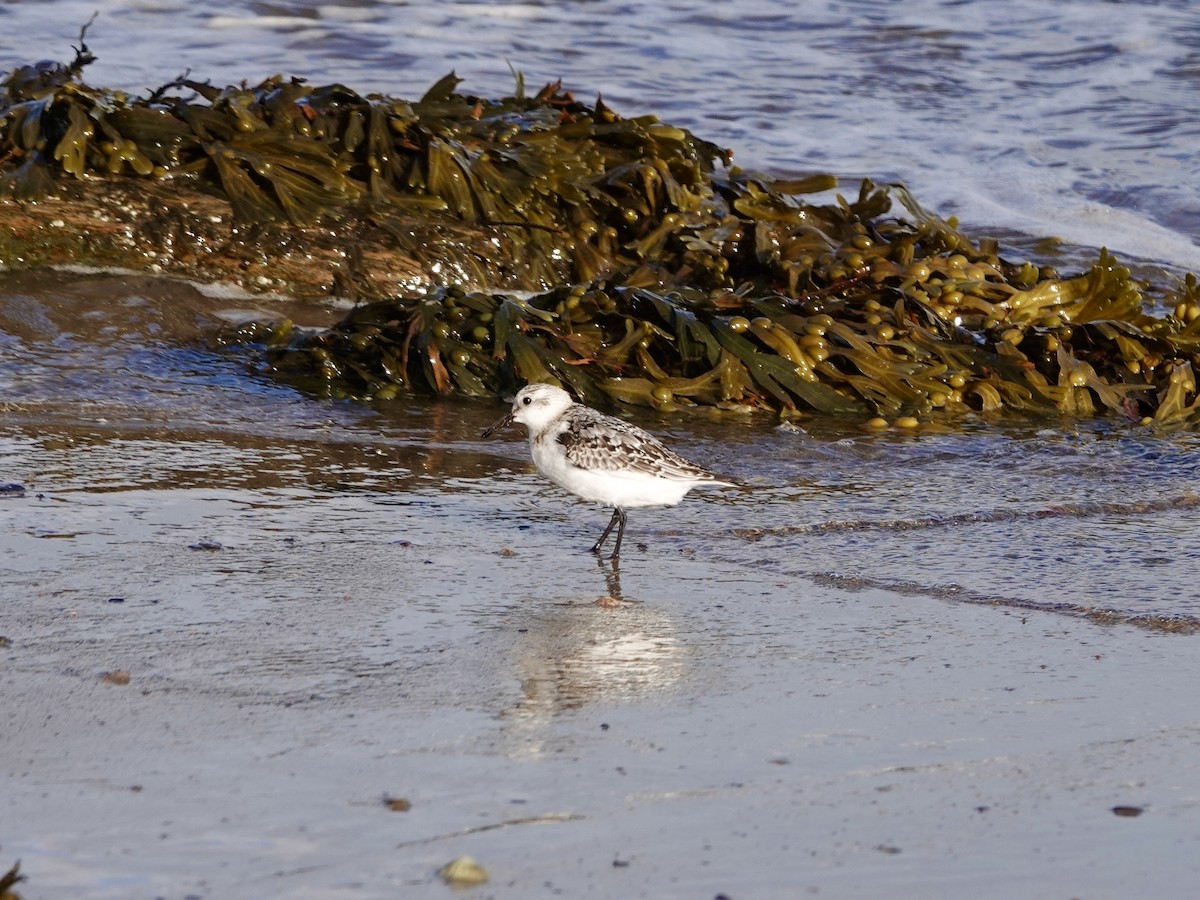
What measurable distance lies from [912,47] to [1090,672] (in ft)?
40.2

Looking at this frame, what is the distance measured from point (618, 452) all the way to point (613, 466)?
0.22ft

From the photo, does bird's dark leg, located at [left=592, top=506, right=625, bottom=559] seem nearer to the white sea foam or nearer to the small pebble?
the small pebble

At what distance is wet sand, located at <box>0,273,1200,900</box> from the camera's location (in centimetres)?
244

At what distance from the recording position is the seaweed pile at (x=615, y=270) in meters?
6.10

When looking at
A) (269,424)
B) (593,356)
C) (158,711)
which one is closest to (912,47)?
(593,356)

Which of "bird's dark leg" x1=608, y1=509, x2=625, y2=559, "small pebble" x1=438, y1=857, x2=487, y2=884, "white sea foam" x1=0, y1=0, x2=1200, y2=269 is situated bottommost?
"bird's dark leg" x1=608, y1=509, x2=625, y2=559

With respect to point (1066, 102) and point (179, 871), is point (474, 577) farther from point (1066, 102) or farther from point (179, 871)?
point (1066, 102)

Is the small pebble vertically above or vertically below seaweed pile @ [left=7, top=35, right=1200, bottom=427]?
below

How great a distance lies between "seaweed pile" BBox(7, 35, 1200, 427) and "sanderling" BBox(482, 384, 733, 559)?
1401mm

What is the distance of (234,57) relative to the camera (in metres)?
13.0

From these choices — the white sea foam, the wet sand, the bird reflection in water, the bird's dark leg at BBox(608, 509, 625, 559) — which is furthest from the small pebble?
the white sea foam

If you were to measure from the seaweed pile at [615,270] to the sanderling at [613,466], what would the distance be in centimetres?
140

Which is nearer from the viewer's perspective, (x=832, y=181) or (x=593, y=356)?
(x=593, y=356)

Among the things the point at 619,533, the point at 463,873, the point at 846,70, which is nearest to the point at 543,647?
the point at 619,533
